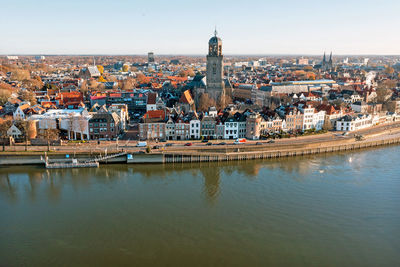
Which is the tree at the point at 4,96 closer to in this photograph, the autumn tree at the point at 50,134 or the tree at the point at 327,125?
the autumn tree at the point at 50,134

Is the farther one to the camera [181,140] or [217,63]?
[217,63]

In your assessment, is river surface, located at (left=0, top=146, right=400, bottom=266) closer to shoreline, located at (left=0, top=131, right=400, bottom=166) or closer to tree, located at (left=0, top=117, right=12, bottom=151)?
shoreline, located at (left=0, top=131, right=400, bottom=166)

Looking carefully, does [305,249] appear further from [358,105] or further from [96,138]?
[358,105]

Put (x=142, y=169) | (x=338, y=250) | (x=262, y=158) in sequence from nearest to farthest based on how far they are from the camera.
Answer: (x=338, y=250) < (x=142, y=169) < (x=262, y=158)

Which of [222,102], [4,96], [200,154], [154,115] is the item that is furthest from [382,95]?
[4,96]

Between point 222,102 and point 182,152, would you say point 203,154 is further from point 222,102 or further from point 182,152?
point 222,102

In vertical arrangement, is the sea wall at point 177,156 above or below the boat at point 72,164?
above

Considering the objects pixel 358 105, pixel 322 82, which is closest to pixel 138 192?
pixel 358 105

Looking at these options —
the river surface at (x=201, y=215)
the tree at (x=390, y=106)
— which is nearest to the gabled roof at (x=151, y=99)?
the river surface at (x=201, y=215)
